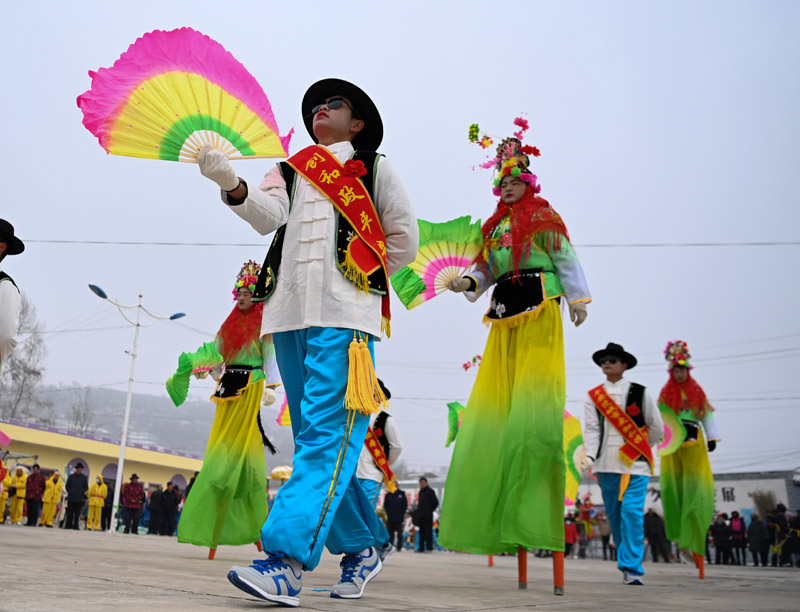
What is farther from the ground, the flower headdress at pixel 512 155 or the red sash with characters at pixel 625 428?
the flower headdress at pixel 512 155

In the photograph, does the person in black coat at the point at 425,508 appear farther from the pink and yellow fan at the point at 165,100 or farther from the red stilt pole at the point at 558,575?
the pink and yellow fan at the point at 165,100

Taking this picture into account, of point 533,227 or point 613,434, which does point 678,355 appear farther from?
point 533,227

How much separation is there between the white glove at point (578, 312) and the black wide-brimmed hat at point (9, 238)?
3472mm

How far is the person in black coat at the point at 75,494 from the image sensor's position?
19516mm

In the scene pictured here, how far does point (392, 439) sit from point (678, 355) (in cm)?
365

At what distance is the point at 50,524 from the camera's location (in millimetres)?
19750

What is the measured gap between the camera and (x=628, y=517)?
711 cm

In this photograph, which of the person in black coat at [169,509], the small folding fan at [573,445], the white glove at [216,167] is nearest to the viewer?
the white glove at [216,167]

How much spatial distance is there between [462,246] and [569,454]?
5606 millimetres

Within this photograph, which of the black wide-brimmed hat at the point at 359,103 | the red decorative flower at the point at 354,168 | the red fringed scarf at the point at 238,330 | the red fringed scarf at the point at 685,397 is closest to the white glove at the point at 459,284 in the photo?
the black wide-brimmed hat at the point at 359,103

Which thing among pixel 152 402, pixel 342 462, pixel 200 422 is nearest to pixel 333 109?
pixel 342 462

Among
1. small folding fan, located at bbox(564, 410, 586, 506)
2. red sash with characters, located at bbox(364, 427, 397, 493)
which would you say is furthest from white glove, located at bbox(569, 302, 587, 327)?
small folding fan, located at bbox(564, 410, 586, 506)

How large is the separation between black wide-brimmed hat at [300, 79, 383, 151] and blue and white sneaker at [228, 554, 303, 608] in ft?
6.75

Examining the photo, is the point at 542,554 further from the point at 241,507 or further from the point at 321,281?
the point at 321,281
